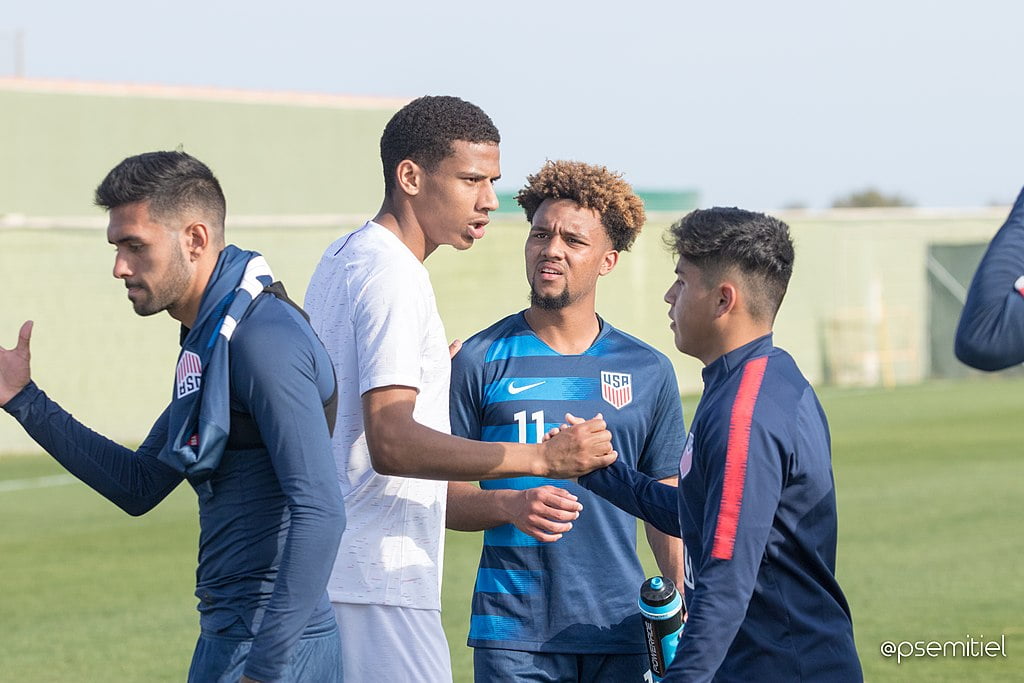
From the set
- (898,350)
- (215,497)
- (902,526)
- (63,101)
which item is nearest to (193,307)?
(215,497)

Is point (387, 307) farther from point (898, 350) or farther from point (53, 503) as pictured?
point (898, 350)

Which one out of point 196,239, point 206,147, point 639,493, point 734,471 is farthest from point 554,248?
point 206,147

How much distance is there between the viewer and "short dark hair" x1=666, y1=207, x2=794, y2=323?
13.1 feet

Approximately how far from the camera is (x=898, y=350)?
1674 inches

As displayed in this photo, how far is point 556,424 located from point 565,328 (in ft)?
1.35

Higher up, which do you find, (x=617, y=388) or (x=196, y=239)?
(x=196, y=239)

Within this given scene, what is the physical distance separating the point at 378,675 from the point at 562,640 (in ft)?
3.26

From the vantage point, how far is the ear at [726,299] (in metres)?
3.99

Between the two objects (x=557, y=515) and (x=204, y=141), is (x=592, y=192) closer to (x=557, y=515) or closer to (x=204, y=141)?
(x=557, y=515)

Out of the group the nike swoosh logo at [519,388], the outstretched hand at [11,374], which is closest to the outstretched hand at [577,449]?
the nike swoosh logo at [519,388]

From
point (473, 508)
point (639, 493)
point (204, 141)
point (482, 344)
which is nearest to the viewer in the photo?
point (639, 493)

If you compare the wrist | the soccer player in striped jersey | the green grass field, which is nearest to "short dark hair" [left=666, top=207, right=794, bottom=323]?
the wrist

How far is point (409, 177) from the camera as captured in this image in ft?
15.5

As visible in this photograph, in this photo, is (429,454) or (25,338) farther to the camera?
(25,338)
